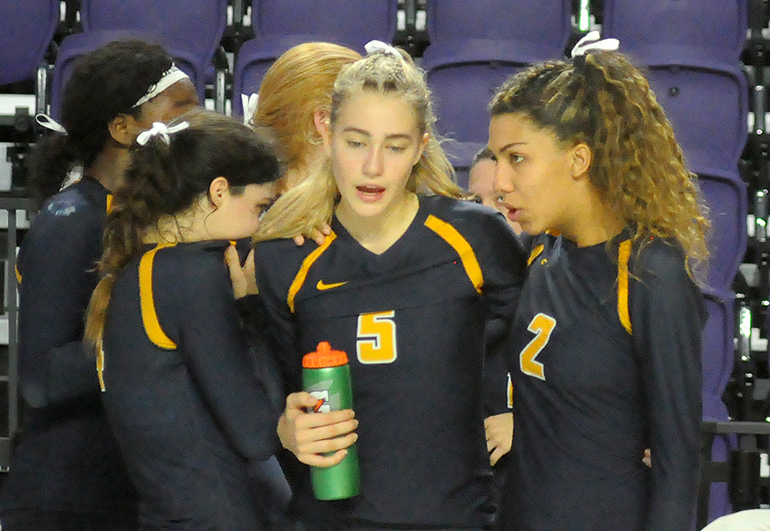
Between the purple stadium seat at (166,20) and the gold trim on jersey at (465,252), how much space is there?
2.42m

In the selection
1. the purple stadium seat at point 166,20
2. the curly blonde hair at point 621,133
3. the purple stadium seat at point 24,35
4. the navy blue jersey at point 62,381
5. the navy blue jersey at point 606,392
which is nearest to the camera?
the navy blue jersey at point 606,392

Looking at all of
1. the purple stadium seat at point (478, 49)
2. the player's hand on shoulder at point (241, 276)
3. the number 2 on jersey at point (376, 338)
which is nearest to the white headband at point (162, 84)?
the player's hand on shoulder at point (241, 276)

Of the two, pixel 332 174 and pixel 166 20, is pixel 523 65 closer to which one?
pixel 166 20

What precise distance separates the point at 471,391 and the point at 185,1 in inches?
109

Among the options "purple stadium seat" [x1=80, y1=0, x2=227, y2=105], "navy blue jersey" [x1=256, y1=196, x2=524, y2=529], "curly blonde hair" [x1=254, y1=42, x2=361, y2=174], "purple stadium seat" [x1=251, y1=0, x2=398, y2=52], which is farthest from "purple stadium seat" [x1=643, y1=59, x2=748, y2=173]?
"navy blue jersey" [x1=256, y1=196, x2=524, y2=529]

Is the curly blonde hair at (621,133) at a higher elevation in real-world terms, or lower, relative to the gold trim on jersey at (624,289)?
higher

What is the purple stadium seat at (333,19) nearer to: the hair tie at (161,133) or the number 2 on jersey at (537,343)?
the hair tie at (161,133)

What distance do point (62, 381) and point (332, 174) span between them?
656mm

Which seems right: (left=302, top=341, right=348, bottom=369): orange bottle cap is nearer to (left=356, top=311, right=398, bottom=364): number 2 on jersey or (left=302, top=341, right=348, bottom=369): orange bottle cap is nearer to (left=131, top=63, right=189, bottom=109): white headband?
(left=356, top=311, right=398, bottom=364): number 2 on jersey

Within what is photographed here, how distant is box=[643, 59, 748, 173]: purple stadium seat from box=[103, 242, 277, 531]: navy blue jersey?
2.60m

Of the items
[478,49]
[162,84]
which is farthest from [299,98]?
[478,49]

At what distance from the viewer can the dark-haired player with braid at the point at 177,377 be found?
1.72m

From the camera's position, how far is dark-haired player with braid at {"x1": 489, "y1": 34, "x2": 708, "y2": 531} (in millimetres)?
1548

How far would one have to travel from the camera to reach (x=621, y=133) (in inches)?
66.7
